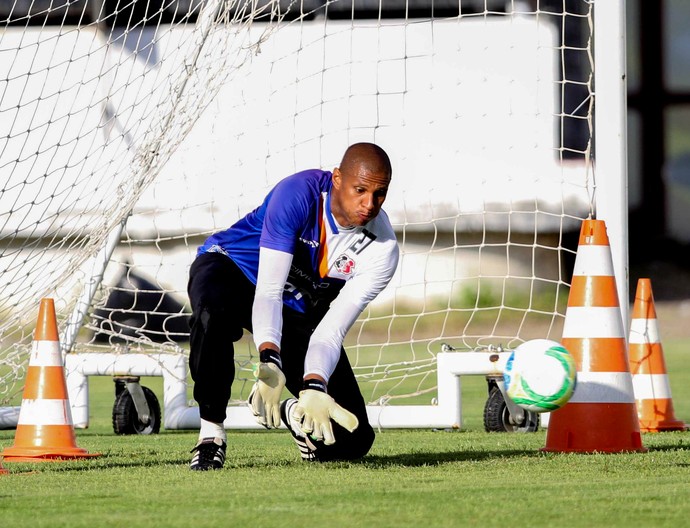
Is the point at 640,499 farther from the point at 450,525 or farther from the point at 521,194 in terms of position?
the point at 521,194

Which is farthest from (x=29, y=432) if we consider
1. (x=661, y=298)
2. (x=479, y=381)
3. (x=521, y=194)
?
(x=661, y=298)

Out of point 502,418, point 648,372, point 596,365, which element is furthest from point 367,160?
point 648,372

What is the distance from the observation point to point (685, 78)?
18984 millimetres

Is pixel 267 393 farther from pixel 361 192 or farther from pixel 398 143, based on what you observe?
pixel 398 143

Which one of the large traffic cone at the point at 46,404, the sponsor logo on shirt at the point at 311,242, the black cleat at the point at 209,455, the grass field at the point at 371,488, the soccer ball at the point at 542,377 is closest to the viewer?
the grass field at the point at 371,488

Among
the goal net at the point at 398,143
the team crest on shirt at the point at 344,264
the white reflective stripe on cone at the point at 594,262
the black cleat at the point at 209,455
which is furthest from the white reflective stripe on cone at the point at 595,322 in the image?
the goal net at the point at 398,143

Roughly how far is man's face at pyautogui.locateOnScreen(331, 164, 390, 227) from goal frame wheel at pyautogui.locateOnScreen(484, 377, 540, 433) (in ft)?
7.21

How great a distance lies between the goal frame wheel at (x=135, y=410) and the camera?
6.73 m

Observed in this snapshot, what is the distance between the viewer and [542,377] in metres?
4.30

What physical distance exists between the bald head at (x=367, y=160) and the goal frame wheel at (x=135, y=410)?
2.82m

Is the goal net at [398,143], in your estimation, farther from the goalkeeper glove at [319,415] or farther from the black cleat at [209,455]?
the goalkeeper glove at [319,415]

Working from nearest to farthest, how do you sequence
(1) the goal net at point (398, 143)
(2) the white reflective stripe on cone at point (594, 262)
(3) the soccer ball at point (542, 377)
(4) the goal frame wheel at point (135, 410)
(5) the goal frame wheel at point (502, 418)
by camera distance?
(3) the soccer ball at point (542, 377), (2) the white reflective stripe on cone at point (594, 262), (5) the goal frame wheel at point (502, 418), (4) the goal frame wheel at point (135, 410), (1) the goal net at point (398, 143)

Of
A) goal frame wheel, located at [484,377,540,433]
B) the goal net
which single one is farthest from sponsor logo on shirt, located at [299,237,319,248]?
the goal net

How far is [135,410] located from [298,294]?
2240 millimetres
